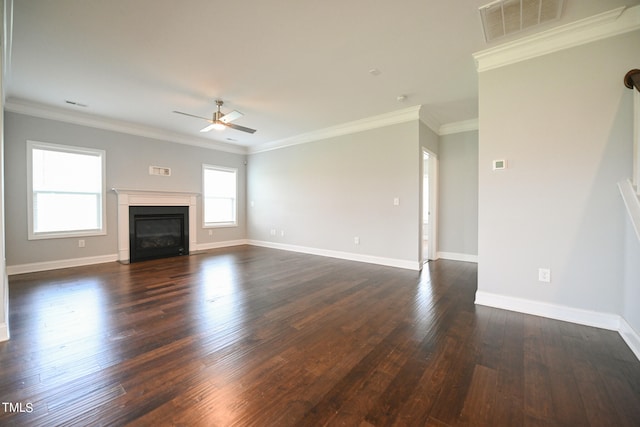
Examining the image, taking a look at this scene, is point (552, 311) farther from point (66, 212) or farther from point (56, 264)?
point (66, 212)

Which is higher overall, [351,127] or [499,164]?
[351,127]

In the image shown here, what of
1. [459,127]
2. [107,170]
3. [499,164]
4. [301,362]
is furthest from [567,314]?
[107,170]

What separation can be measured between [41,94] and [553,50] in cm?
657

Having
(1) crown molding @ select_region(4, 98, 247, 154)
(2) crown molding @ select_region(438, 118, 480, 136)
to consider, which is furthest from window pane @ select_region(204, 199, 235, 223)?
(2) crown molding @ select_region(438, 118, 480, 136)

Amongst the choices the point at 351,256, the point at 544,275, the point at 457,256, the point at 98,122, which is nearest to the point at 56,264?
the point at 98,122

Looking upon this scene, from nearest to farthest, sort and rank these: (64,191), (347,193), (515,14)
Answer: (515,14) < (64,191) < (347,193)

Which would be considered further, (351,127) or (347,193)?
(347,193)

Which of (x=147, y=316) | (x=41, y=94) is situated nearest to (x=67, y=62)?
(x=41, y=94)

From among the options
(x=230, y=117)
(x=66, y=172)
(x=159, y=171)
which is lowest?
(x=66, y=172)

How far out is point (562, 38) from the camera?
2.44m

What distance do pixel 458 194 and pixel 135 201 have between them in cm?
655

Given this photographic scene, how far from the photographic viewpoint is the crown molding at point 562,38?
220cm

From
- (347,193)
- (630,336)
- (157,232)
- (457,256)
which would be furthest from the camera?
(157,232)

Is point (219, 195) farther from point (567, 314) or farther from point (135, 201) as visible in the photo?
point (567, 314)
